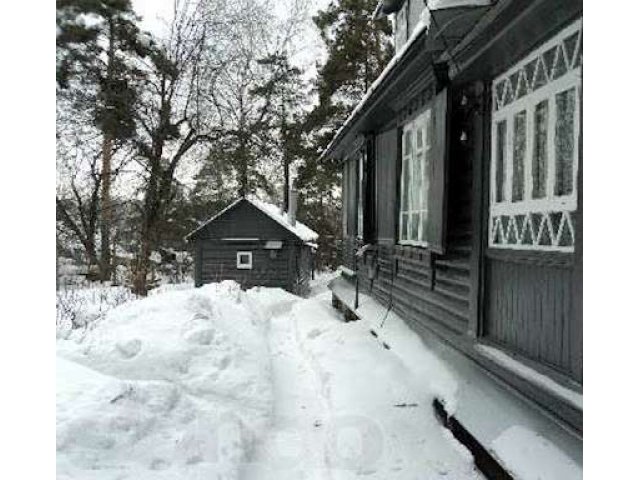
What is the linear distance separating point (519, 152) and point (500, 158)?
0.35m

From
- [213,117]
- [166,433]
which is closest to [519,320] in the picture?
[166,433]

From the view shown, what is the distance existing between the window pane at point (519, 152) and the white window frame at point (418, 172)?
1.45 m

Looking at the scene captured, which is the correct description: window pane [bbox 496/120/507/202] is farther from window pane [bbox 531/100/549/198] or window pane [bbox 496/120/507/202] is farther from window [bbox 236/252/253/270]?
window [bbox 236/252/253/270]

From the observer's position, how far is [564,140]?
10.3 ft

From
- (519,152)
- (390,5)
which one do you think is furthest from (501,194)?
(390,5)

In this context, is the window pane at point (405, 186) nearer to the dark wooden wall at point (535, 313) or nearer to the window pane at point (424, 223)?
the window pane at point (424, 223)

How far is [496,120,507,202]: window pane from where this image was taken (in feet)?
13.4

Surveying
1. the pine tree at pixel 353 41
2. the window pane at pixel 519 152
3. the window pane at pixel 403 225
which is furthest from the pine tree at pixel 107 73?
the window pane at pixel 519 152

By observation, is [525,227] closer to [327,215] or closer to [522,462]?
[522,462]

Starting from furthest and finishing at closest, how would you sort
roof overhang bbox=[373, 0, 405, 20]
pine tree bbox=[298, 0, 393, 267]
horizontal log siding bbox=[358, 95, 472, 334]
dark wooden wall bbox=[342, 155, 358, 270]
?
1. pine tree bbox=[298, 0, 393, 267]
2. dark wooden wall bbox=[342, 155, 358, 270]
3. roof overhang bbox=[373, 0, 405, 20]
4. horizontal log siding bbox=[358, 95, 472, 334]

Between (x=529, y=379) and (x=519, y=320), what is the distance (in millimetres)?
595

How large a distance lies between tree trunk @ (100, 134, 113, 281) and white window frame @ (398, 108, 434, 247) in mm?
11727

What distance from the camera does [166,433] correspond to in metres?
3.78

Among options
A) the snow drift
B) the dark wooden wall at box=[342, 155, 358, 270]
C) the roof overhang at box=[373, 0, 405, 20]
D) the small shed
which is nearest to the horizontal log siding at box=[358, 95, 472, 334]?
the snow drift
